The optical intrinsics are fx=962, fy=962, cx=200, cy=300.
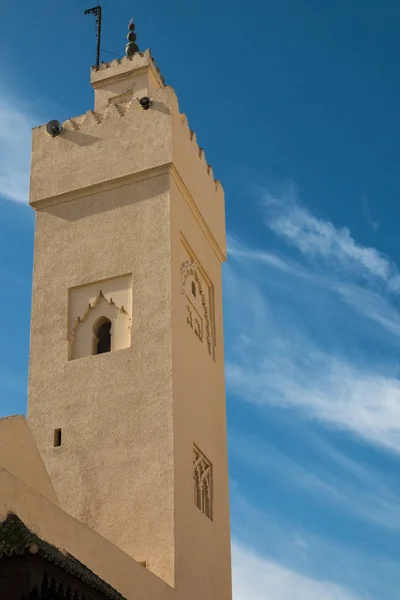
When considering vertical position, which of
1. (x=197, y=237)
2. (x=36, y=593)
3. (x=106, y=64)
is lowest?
(x=36, y=593)

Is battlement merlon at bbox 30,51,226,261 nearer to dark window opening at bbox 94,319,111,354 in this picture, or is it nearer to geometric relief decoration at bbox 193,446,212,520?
dark window opening at bbox 94,319,111,354

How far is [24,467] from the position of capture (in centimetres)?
858

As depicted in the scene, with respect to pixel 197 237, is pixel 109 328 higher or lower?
lower

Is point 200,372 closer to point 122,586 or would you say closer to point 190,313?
point 190,313

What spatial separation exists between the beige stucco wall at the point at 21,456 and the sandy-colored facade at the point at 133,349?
0.02 m

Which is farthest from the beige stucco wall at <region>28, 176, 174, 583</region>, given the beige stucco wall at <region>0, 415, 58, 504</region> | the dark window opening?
the beige stucco wall at <region>0, 415, 58, 504</region>

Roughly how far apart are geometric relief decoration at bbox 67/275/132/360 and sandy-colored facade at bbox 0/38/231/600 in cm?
1

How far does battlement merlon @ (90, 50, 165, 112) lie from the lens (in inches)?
535

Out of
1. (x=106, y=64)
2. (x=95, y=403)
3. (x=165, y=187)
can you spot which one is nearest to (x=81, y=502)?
(x=95, y=403)

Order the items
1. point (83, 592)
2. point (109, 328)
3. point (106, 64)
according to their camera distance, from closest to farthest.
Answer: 1. point (83, 592)
2. point (109, 328)
3. point (106, 64)

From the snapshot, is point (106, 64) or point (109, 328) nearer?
point (109, 328)

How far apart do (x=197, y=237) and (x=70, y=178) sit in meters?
1.80

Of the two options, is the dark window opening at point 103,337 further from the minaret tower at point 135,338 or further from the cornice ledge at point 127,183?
the cornice ledge at point 127,183

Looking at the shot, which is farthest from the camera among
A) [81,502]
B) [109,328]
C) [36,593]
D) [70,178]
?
[70,178]
